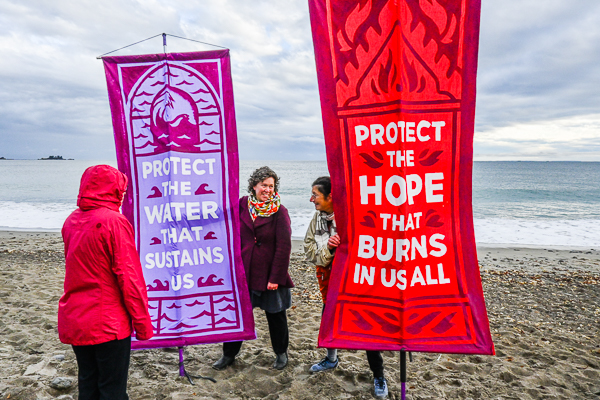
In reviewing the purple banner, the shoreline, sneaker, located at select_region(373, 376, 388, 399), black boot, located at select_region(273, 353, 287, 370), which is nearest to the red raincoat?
the purple banner

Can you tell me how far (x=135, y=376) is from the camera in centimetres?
338

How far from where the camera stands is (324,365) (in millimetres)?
3471

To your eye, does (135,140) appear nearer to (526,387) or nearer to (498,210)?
(526,387)

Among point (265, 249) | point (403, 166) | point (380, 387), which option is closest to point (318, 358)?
point (380, 387)

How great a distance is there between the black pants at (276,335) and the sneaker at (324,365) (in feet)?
1.07

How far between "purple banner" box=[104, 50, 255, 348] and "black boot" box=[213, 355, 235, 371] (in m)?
0.49

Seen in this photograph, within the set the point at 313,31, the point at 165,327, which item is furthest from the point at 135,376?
the point at 313,31

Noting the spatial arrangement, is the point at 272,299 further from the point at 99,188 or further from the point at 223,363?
the point at 99,188

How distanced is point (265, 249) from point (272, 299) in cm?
45

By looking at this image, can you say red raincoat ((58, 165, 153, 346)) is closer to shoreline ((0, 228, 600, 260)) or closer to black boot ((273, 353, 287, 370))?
black boot ((273, 353, 287, 370))

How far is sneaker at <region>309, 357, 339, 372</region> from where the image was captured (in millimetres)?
3434

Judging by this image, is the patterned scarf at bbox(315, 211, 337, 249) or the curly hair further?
the curly hair

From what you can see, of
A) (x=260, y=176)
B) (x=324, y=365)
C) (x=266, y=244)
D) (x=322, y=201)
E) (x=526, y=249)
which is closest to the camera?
(x=322, y=201)

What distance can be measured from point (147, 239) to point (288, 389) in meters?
1.73
